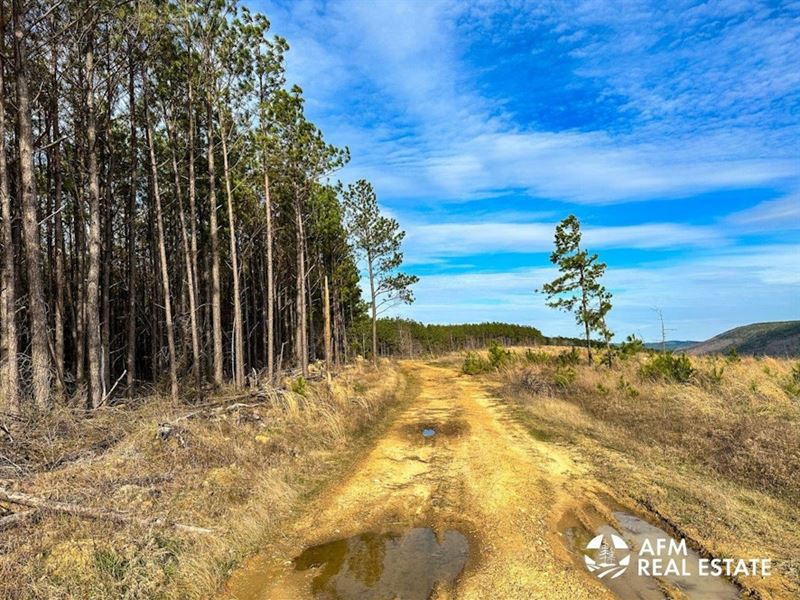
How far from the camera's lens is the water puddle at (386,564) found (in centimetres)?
422

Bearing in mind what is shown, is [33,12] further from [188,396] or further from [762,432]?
[762,432]

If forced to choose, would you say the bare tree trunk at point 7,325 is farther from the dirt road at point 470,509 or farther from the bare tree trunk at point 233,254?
the bare tree trunk at point 233,254

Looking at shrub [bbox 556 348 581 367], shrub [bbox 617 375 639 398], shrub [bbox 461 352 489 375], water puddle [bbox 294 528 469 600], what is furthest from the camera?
shrub [bbox 461 352 489 375]

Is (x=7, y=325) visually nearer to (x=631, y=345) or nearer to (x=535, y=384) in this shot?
(x=535, y=384)

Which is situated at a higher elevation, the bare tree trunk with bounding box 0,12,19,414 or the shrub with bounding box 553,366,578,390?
the bare tree trunk with bounding box 0,12,19,414

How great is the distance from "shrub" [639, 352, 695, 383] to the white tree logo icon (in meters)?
11.0

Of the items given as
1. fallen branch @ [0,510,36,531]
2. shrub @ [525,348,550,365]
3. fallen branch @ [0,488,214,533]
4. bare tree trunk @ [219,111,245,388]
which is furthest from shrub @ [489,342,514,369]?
fallen branch @ [0,510,36,531]

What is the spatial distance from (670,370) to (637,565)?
1186 centimetres

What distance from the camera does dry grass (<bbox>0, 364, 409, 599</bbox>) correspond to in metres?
3.95

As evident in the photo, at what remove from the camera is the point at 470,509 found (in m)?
6.09

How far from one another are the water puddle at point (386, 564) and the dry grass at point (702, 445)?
2.77 meters

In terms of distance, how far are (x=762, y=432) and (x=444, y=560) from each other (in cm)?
701

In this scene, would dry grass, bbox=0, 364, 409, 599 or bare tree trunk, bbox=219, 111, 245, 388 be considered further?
bare tree trunk, bbox=219, 111, 245, 388

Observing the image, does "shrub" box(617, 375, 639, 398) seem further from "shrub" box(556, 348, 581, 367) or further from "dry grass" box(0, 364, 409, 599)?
"shrub" box(556, 348, 581, 367)
